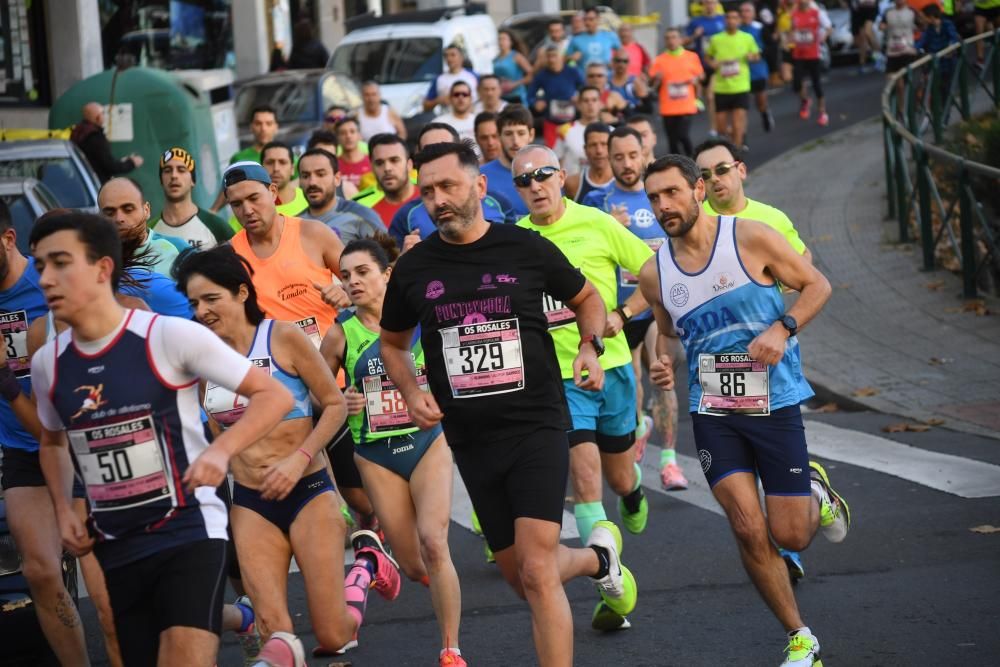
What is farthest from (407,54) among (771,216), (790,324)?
(790,324)

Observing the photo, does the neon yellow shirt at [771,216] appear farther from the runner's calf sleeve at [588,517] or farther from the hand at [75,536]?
the hand at [75,536]

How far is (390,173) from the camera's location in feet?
35.8

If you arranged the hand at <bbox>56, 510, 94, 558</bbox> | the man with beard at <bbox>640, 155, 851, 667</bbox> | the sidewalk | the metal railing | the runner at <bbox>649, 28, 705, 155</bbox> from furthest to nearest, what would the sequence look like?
the runner at <bbox>649, 28, 705, 155</bbox>, the metal railing, the sidewalk, the man with beard at <bbox>640, 155, 851, 667</bbox>, the hand at <bbox>56, 510, 94, 558</bbox>

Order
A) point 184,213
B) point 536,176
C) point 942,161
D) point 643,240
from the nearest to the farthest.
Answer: point 536,176
point 184,213
point 643,240
point 942,161

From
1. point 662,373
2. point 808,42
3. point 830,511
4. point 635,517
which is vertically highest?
point 808,42

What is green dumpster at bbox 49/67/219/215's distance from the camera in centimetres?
1916

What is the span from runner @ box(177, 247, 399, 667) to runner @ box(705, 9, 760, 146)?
17287 millimetres

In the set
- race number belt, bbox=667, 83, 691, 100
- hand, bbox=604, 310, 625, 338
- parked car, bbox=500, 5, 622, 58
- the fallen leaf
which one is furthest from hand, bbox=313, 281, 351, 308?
parked car, bbox=500, 5, 622, 58

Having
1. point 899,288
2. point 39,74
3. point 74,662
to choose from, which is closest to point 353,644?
point 74,662

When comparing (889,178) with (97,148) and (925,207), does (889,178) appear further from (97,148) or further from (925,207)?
(97,148)

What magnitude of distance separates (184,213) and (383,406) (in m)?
3.08

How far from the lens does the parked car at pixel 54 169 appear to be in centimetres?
1195

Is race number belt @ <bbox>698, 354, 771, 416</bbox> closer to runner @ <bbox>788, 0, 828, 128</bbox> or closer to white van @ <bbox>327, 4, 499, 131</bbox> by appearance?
white van @ <bbox>327, 4, 499, 131</bbox>

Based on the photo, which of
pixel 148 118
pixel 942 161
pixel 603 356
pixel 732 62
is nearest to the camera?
pixel 603 356
